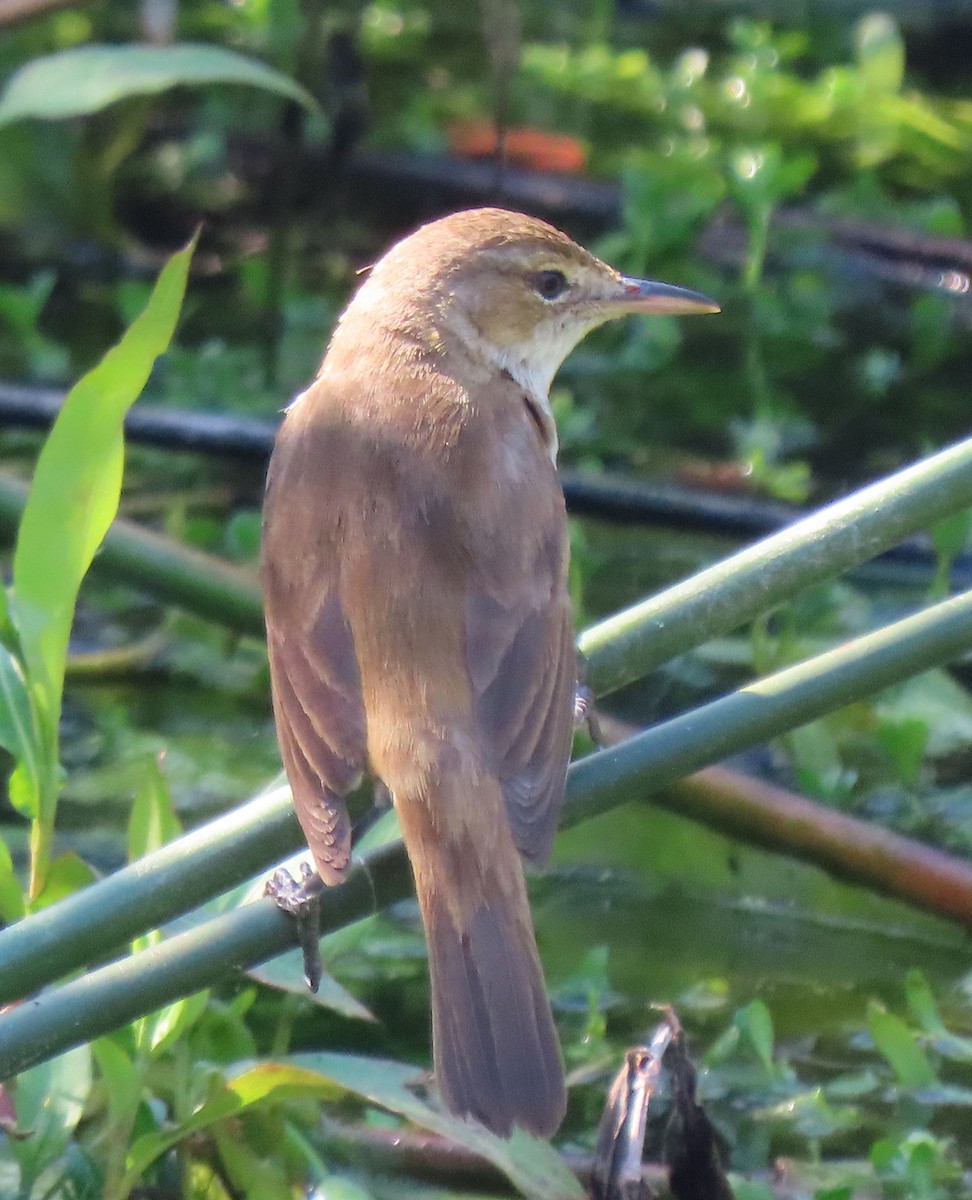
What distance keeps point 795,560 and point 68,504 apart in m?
0.91

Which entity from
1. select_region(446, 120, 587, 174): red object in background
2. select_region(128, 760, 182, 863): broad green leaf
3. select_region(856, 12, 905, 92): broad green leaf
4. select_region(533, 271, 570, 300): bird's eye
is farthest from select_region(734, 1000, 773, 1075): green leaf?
select_region(446, 120, 587, 174): red object in background

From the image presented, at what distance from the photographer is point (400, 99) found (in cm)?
782

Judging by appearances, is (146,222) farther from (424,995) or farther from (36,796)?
(36,796)

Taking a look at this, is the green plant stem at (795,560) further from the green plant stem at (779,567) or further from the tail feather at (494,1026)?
the tail feather at (494,1026)

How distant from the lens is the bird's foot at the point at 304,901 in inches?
92.5

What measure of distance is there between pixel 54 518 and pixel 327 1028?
1.19 m

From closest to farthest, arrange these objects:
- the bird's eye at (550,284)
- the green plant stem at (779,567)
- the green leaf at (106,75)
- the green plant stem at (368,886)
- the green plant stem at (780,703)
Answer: the green plant stem at (368,886) → the green plant stem at (780,703) → the green plant stem at (779,567) → the bird's eye at (550,284) → the green leaf at (106,75)

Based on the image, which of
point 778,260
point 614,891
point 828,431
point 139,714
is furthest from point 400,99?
point 614,891

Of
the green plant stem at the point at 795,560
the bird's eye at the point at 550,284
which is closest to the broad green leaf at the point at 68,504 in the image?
the green plant stem at the point at 795,560

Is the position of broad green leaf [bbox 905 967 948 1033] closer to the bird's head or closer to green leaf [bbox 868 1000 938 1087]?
green leaf [bbox 868 1000 938 1087]

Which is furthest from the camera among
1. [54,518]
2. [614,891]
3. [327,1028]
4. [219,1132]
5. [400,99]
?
[400,99]

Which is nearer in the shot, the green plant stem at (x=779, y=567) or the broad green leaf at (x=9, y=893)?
the green plant stem at (x=779, y=567)

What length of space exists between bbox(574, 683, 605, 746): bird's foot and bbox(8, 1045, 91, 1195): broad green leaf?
2.72 ft

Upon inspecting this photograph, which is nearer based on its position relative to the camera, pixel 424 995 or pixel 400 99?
pixel 424 995
